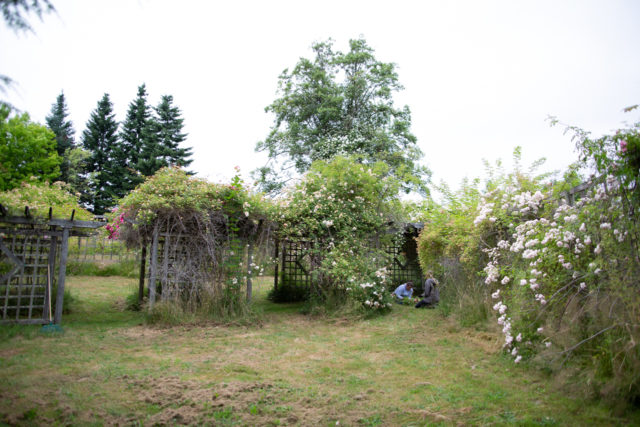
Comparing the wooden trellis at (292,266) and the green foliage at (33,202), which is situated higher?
the green foliage at (33,202)

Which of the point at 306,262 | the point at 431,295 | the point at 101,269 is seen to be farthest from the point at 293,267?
the point at 101,269

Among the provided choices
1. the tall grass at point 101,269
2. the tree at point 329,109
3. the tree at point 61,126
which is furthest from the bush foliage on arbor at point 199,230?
the tree at point 61,126

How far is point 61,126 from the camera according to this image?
26.5 meters

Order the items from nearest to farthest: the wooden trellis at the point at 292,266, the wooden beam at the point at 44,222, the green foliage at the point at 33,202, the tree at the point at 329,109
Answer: the wooden beam at the point at 44,222 → the green foliage at the point at 33,202 → the wooden trellis at the point at 292,266 → the tree at the point at 329,109

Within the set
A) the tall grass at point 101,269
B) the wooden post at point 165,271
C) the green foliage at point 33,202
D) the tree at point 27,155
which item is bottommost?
the tall grass at point 101,269

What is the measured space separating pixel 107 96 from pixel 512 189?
29136mm

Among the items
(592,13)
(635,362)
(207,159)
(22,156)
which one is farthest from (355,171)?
(207,159)

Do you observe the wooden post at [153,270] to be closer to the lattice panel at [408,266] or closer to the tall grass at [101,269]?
the tall grass at [101,269]

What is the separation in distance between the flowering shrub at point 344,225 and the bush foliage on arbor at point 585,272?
3.48 meters

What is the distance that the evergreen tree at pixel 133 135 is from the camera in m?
25.7

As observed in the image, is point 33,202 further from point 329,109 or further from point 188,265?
point 329,109

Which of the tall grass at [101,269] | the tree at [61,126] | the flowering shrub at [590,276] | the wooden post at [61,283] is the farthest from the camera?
the tree at [61,126]

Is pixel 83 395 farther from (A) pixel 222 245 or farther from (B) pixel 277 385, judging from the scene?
(A) pixel 222 245

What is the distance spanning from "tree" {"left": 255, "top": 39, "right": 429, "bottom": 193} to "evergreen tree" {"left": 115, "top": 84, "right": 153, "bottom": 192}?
960cm
